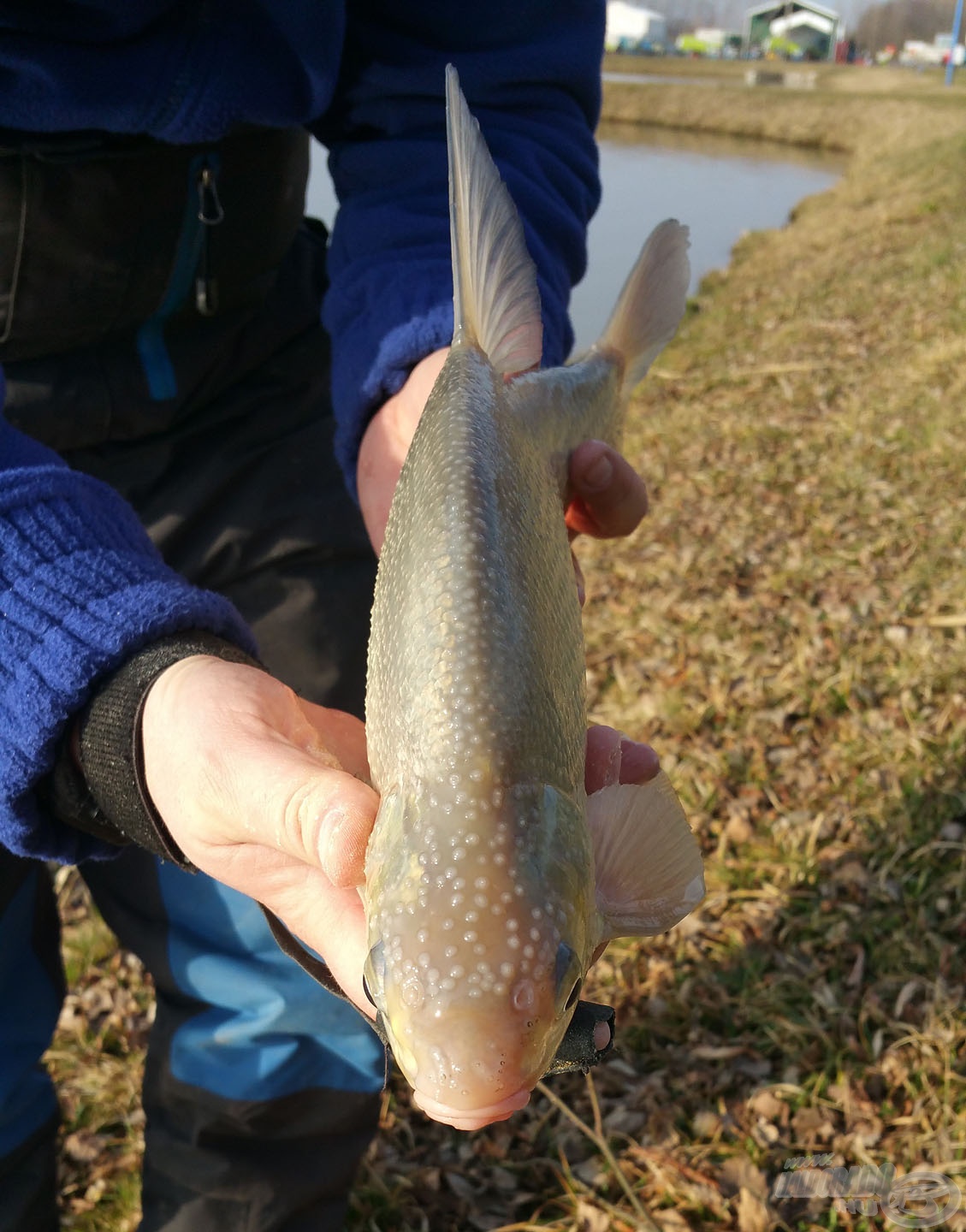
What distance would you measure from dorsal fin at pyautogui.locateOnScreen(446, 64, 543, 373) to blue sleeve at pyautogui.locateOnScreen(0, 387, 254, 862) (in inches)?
25.3

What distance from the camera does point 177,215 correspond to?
2.33 meters

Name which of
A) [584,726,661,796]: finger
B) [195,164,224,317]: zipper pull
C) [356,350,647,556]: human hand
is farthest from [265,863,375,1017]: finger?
[195,164,224,317]: zipper pull

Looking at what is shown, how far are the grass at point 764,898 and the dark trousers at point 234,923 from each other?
1.48ft

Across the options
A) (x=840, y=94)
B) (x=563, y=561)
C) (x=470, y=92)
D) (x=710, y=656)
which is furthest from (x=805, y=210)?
(x=840, y=94)

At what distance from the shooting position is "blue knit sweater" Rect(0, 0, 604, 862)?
167 centimetres

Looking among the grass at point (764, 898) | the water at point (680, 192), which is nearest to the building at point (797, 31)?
the water at point (680, 192)

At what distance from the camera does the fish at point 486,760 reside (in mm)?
1077

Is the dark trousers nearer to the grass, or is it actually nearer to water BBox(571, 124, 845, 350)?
the grass

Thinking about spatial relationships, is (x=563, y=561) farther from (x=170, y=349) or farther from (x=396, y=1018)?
(x=170, y=349)

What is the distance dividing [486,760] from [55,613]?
85 centimetres

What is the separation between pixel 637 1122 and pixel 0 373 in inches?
96.1

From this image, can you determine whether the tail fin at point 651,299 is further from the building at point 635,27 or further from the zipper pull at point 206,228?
the building at point 635,27

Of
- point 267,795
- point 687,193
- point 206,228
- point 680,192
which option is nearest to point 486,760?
point 267,795

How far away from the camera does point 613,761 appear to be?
1.51 meters
